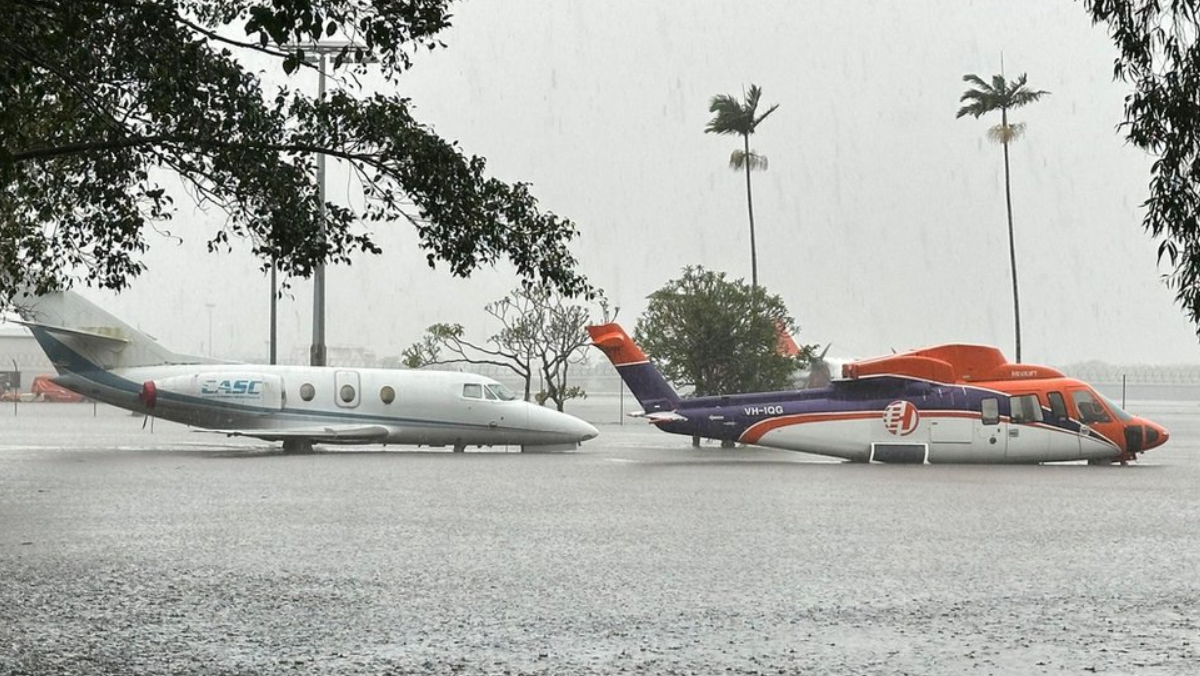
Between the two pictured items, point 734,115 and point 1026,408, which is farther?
point 734,115

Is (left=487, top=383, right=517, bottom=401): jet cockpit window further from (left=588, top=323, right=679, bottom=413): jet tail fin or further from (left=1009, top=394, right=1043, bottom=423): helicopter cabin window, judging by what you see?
(left=1009, top=394, right=1043, bottom=423): helicopter cabin window

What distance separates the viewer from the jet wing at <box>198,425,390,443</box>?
102 ft

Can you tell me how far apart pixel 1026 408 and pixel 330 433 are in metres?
15.8

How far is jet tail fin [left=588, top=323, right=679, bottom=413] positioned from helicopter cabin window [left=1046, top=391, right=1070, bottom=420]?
316 inches

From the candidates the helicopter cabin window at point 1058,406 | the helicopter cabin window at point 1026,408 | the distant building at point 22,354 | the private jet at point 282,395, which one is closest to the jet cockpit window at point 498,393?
the private jet at point 282,395

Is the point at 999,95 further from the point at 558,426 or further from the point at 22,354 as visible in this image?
the point at 22,354

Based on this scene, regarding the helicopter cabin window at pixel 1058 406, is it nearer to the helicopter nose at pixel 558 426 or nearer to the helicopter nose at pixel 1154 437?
the helicopter nose at pixel 1154 437

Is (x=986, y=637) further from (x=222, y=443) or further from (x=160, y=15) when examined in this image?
(x=222, y=443)

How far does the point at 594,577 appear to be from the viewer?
10.4 meters

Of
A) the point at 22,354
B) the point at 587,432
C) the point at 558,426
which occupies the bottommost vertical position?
the point at 587,432

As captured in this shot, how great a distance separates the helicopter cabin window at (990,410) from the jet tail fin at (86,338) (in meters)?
19.1

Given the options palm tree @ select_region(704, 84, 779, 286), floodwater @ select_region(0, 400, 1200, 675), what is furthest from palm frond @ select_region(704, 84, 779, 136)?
floodwater @ select_region(0, 400, 1200, 675)

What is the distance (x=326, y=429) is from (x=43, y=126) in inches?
685

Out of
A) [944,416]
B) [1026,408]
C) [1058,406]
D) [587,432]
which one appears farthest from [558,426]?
[1058,406]
